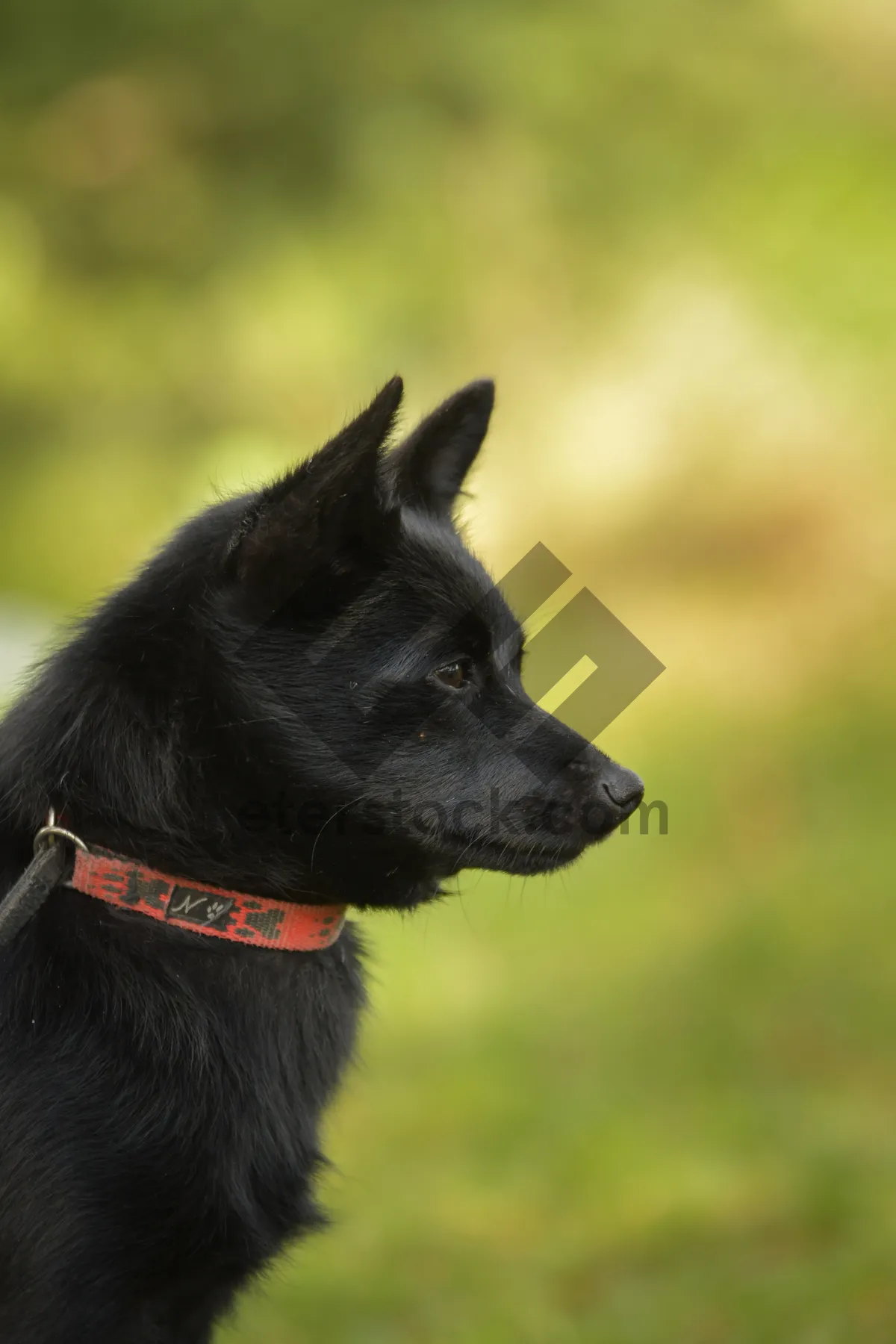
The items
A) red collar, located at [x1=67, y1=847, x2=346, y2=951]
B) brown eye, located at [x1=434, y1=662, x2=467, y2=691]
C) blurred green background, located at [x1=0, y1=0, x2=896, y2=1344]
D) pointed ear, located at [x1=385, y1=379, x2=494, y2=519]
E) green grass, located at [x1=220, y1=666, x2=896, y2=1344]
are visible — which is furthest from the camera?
blurred green background, located at [x1=0, y1=0, x2=896, y2=1344]

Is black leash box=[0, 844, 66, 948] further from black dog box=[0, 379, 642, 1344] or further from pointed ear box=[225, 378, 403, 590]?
pointed ear box=[225, 378, 403, 590]

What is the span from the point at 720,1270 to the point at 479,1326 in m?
0.74

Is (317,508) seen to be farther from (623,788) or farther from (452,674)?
(623,788)

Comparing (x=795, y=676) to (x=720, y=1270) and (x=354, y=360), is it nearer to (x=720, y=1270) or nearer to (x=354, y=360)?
(x=354, y=360)

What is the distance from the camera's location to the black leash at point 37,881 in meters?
1.91

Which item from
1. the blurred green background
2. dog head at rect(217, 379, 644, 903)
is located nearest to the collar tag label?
dog head at rect(217, 379, 644, 903)

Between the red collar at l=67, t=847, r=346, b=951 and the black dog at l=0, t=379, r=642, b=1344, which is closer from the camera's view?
the black dog at l=0, t=379, r=642, b=1344

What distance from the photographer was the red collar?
2.04m

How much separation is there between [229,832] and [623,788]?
727mm

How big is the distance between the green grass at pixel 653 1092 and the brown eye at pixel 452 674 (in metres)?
0.64

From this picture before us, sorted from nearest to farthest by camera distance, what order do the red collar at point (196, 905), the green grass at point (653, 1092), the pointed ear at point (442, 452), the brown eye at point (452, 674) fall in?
the red collar at point (196, 905)
the brown eye at point (452, 674)
the pointed ear at point (442, 452)
the green grass at point (653, 1092)

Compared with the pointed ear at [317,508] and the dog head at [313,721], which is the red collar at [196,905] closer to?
the dog head at [313,721]

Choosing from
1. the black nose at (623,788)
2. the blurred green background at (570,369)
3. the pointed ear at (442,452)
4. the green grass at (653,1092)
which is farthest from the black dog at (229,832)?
the blurred green background at (570,369)

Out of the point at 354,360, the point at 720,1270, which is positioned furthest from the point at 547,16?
the point at 720,1270
